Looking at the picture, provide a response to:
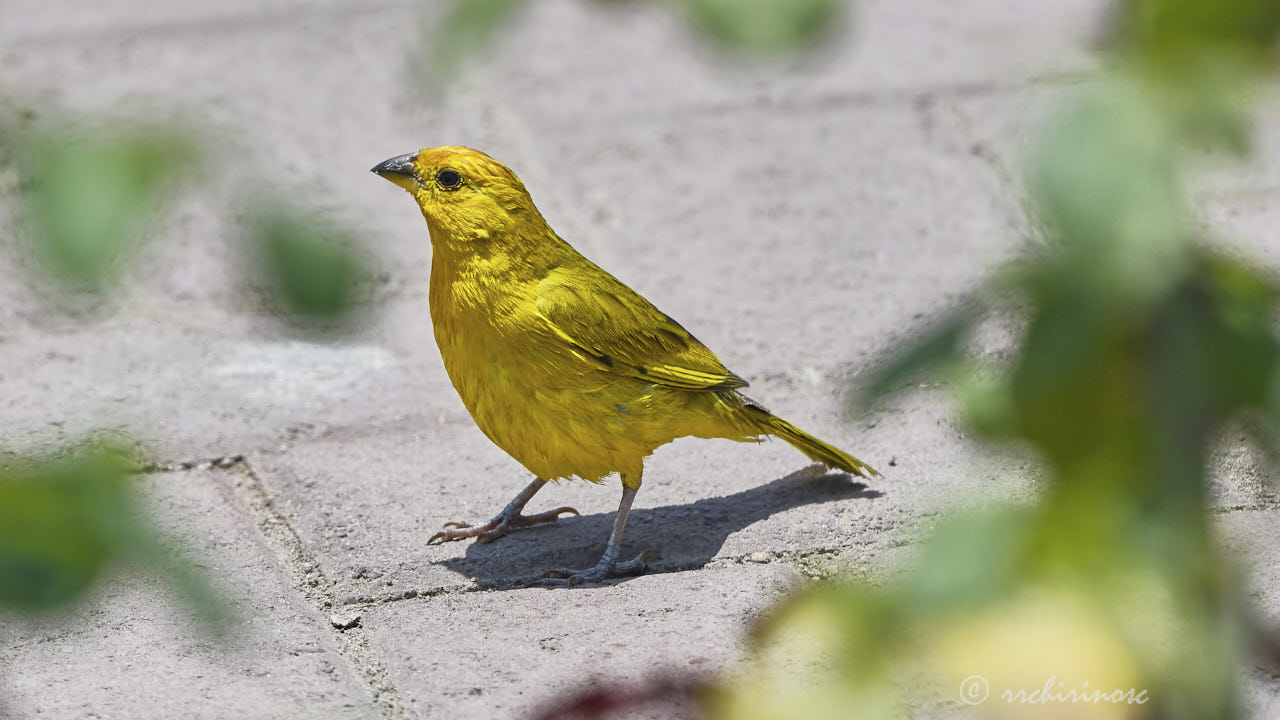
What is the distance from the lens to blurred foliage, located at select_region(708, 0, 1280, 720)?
2.79 ft

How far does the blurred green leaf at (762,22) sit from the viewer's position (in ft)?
2.78

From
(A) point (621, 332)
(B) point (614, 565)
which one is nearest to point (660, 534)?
(B) point (614, 565)

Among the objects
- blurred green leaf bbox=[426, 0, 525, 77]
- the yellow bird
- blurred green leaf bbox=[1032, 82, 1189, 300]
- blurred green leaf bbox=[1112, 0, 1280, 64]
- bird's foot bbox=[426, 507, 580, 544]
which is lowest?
blurred green leaf bbox=[426, 0, 525, 77]

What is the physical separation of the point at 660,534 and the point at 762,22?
326 cm

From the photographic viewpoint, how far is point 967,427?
38.6 inches

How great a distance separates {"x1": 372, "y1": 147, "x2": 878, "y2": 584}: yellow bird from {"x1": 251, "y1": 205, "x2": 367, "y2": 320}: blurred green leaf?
2.75 meters

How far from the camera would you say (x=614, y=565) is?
12.6 feet

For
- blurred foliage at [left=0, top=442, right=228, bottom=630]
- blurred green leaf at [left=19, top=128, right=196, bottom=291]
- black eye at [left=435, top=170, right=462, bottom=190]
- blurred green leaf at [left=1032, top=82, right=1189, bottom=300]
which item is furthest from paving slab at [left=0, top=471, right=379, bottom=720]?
blurred green leaf at [left=1032, top=82, right=1189, bottom=300]

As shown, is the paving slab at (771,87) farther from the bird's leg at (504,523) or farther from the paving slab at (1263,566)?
the paving slab at (1263,566)

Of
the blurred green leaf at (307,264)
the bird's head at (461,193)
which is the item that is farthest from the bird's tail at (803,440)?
the blurred green leaf at (307,264)

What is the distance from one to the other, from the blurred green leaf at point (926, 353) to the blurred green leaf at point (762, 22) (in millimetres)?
238

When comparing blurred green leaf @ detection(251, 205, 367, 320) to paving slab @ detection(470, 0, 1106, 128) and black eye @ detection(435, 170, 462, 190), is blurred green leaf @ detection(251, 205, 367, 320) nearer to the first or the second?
black eye @ detection(435, 170, 462, 190)
